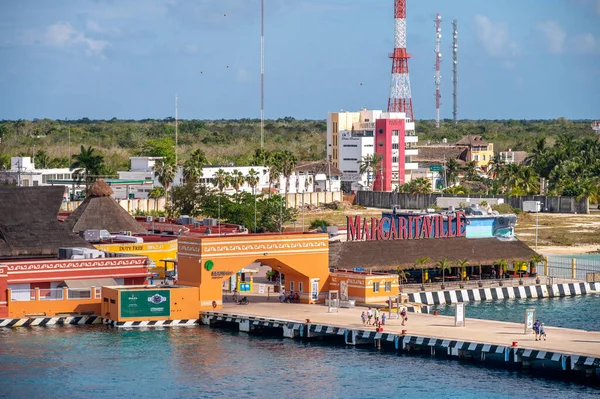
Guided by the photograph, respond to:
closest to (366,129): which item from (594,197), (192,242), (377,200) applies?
(377,200)

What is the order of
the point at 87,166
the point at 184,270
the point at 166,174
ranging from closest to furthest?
the point at 184,270
the point at 166,174
the point at 87,166

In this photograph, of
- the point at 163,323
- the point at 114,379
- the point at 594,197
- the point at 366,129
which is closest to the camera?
the point at 114,379

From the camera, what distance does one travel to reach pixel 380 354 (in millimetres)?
70750

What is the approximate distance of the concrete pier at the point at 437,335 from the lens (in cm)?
6519

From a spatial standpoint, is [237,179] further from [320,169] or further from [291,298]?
[291,298]

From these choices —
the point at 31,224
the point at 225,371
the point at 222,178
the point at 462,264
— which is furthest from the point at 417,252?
the point at 222,178

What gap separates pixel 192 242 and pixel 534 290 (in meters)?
28.8

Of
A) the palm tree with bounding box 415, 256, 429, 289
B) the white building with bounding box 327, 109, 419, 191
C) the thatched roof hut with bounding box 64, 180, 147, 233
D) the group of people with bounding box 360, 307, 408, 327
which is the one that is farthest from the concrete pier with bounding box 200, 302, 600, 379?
the white building with bounding box 327, 109, 419, 191

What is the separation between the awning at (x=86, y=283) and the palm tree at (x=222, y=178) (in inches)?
2761

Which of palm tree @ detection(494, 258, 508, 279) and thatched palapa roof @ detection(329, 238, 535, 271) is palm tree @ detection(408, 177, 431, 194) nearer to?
thatched palapa roof @ detection(329, 238, 535, 271)

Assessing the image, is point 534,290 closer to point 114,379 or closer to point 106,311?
point 106,311

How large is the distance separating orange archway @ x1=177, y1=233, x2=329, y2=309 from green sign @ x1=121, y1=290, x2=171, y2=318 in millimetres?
2730

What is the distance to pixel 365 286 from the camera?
3246 inches

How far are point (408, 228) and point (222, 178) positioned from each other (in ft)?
198
